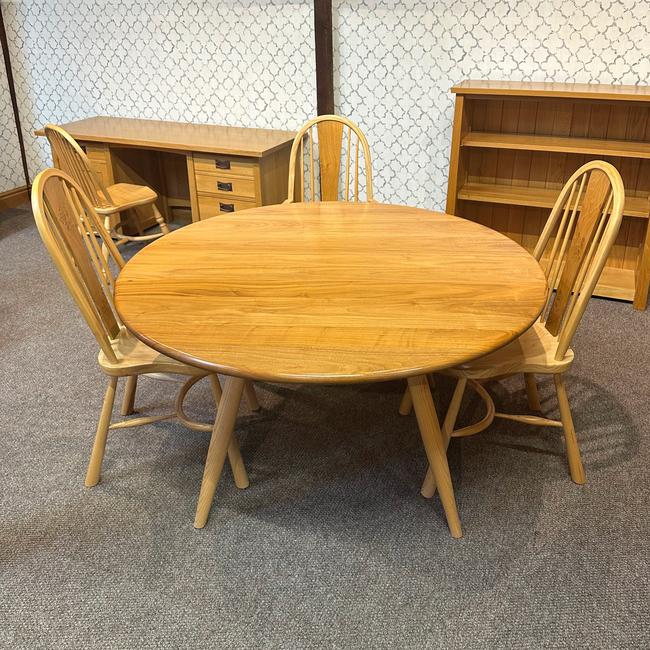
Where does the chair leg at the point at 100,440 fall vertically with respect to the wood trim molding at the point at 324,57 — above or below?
below

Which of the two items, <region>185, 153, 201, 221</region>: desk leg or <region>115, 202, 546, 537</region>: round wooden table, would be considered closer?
<region>115, 202, 546, 537</region>: round wooden table

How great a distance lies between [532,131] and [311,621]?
2.62 m

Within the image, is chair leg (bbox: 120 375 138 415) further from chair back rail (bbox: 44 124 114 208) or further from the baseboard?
the baseboard

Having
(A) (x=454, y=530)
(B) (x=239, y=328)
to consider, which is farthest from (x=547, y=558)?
(B) (x=239, y=328)

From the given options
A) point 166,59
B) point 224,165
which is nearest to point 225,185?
point 224,165

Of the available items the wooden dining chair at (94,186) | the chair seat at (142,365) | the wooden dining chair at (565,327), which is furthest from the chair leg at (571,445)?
the wooden dining chair at (94,186)

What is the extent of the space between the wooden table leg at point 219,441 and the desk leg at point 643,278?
7.01ft

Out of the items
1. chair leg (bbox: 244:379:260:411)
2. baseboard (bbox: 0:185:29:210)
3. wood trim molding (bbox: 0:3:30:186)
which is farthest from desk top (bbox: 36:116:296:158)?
chair leg (bbox: 244:379:260:411)

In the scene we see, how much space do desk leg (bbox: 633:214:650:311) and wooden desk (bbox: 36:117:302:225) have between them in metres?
1.91

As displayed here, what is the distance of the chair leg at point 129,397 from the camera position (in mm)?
2305

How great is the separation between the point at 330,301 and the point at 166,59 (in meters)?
3.06

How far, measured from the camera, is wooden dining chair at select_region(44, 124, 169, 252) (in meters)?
3.12

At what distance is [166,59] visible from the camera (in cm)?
402

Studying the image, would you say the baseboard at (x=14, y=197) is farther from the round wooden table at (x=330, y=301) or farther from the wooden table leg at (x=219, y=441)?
the wooden table leg at (x=219, y=441)
